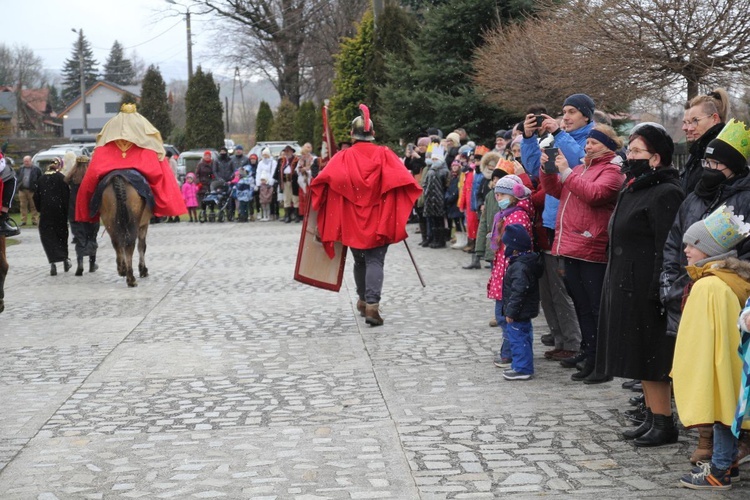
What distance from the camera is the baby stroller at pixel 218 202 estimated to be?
2770 cm

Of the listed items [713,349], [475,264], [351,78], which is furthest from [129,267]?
[351,78]

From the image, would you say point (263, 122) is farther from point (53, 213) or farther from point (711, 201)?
point (711, 201)

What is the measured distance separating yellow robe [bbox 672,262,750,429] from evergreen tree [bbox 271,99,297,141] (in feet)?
159

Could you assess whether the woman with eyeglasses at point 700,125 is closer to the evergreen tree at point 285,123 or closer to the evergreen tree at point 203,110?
the evergreen tree at point 203,110

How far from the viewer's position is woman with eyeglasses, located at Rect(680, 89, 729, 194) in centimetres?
617

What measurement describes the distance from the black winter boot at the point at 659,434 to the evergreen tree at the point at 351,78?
2568 cm

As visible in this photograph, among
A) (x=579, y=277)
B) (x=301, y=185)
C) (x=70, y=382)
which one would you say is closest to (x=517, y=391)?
(x=579, y=277)

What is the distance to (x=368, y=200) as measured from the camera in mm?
10477

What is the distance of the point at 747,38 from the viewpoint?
11.6m

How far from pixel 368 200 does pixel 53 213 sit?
6.92 m

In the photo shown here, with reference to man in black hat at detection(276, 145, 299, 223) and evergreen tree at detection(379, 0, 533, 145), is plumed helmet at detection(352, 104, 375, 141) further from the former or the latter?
man in black hat at detection(276, 145, 299, 223)

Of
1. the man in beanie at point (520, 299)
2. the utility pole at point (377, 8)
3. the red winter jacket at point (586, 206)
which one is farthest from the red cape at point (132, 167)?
the utility pole at point (377, 8)

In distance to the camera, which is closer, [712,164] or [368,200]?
[712,164]

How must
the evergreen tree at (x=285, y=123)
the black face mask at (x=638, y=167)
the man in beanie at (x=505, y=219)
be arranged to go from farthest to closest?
the evergreen tree at (x=285, y=123) → the man in beanie at (x=505, y=219) → the black face mask at (x=638, y=167)
